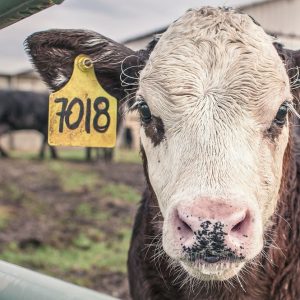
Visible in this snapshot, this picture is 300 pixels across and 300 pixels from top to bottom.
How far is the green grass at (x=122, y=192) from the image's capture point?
367 inches

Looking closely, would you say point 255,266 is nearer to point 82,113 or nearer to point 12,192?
point 82,113

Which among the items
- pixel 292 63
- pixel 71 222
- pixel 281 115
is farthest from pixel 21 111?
pixel 281 115

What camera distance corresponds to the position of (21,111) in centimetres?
1686

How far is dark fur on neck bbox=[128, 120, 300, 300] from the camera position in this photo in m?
2.60

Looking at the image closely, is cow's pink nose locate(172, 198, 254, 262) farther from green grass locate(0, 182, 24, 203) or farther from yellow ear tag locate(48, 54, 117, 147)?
green grass locate(0, 182, 24, 203)

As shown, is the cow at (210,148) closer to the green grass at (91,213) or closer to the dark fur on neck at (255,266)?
the dark fur on neck at (255,266)

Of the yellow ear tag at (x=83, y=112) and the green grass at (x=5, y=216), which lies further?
the green grass at (x=5, y=216)

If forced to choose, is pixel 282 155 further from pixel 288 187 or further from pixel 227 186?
pixel 227 186

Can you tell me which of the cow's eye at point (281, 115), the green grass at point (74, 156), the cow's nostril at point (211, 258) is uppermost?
the cow's eye at point (281, 115)

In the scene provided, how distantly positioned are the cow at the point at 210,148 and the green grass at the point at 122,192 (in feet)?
20.2

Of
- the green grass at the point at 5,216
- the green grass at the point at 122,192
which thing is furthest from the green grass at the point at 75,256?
the green grass at the point at 122,192

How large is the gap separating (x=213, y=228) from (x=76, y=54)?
1349 millimetres

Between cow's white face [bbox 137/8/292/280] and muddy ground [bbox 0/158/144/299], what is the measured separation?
322 centimetres

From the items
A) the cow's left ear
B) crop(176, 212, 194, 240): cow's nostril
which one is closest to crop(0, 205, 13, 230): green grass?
the cow's left ear
